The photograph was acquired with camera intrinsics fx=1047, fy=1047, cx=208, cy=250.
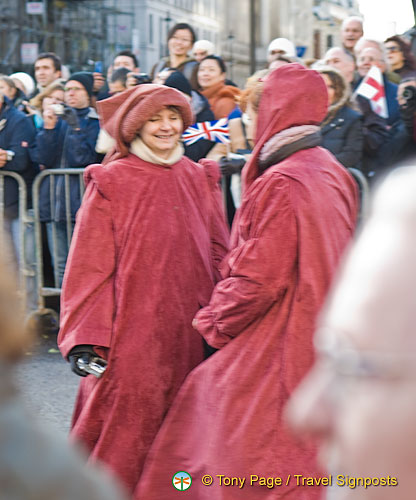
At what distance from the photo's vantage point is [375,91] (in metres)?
7.25

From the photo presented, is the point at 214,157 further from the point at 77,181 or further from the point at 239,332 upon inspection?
the point at 239,332

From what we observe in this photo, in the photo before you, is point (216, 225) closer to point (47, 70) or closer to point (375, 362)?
point (375, 362)

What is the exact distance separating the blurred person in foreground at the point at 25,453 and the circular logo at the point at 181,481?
113 inches

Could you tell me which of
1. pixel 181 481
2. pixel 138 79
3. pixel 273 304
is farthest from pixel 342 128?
pixel 181 481

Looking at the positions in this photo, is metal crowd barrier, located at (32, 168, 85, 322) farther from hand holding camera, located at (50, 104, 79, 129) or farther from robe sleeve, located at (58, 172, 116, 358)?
robe sleeve, located at (58, 172, 116, 358)

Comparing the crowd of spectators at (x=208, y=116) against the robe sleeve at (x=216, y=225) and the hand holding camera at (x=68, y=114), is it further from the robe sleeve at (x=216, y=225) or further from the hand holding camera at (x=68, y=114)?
the robe sleeve at (x=216, y=225)

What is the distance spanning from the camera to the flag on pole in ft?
23.6

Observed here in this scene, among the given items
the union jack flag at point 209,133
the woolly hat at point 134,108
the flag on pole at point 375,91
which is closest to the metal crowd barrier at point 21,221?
the union jack flag at point 209,133

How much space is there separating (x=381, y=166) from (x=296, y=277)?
127 inches

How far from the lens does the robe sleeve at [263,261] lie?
3.73m

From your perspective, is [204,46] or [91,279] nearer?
[91,279]

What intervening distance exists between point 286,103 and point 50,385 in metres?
3.35

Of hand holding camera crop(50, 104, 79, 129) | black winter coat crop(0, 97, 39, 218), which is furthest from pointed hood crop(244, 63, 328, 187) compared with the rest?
black winter coat crop(0, 97, 39, 218)

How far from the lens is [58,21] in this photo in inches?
1339
